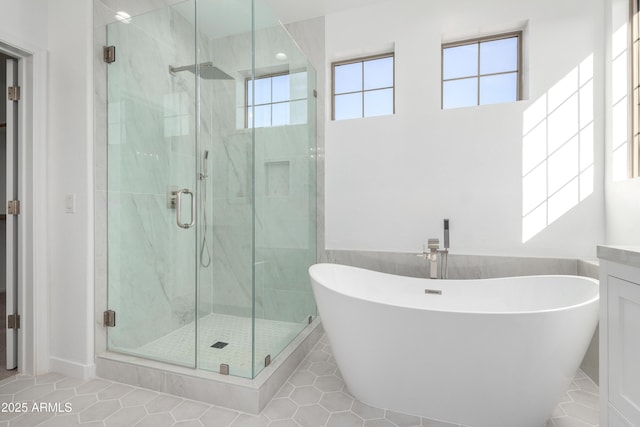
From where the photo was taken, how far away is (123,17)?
2105mm

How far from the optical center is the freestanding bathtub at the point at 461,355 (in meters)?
1.35

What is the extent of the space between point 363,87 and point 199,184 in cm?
167

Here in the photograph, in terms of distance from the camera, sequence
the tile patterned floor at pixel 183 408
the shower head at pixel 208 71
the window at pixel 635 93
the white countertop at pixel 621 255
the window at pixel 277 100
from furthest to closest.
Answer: the shower head at pixel 208 71 → the window at pixel 635 93 → the window at pixel 277 100 → the tile patterned floor at pixel 183 408 → the white countertop at pixel 621 255

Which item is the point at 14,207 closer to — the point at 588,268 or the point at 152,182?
the point at 152,182

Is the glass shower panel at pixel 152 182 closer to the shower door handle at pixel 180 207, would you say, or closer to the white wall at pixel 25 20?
the shower door handle at pixel 180 207

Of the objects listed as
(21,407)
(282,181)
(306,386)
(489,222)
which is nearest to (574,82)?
(489,222)

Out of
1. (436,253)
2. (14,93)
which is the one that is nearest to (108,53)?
(14,93)

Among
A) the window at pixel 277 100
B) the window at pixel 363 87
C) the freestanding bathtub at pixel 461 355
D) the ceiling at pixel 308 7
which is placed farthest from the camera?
the window at pixel 363 87

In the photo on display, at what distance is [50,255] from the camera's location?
2.02 meters

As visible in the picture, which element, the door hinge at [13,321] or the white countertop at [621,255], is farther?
the door hinge at [13,321]

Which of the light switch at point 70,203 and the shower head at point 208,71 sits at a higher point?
the shower head at point 208,71

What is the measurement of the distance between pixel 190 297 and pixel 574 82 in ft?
10.00

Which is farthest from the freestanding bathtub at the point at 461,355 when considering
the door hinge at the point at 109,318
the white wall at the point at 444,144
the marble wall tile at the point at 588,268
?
the door hinge at the point at 109,318

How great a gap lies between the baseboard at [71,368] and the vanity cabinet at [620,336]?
98.4 inches
